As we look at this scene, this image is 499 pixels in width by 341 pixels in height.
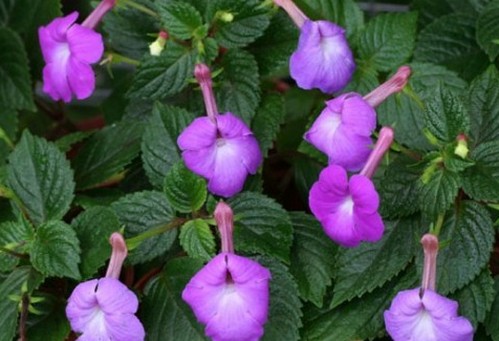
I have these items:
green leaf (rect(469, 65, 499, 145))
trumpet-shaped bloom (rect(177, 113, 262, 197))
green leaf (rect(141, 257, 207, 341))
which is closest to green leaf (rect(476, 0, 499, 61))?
green leaf (rect(469, 65, 499, 145))

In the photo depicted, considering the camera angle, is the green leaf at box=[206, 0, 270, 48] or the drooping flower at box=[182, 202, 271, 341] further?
the green leaf at box=[206, 0, 270, 48]

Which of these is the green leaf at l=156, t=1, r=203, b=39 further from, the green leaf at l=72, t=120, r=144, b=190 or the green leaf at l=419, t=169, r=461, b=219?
the green leaf at l=419, t=169, r=461, b=219

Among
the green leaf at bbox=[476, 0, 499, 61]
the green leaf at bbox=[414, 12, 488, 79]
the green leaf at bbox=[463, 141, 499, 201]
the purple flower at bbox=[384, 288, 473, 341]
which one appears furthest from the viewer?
the green leaf at bbox=[414, 12, 488, 79]

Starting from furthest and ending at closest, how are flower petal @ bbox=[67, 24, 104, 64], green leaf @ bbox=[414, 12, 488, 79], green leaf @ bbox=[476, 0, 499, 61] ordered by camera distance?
1. green leaf @ bbox=[414, 12, 488, 79]
2. green leaf @ bbox=[476, 0, 499, 61]
3. flower petal @ bbox=[67, 24, 104, 64]

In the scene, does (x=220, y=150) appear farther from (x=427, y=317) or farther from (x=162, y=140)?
(x=427, y=317)

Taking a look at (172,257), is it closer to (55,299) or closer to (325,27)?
(55,299)

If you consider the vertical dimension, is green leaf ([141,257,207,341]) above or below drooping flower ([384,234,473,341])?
below
